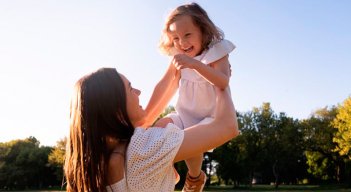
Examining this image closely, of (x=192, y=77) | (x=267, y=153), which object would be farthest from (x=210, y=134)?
(x=267, y=153)

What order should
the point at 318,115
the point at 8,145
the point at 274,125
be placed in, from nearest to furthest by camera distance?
the point at 274,125 → the point at 318,115 → the point at 8,145

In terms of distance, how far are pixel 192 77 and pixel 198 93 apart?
0.48 feet

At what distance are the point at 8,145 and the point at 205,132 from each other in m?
75.9

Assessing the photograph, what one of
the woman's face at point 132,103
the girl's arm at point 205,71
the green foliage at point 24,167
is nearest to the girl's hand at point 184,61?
the girl's arm at point 205,71

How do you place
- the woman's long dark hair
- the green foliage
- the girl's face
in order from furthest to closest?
the green foliage → the girl's face → the woman's long dark hair

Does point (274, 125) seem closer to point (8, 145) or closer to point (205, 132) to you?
point (8, 145)

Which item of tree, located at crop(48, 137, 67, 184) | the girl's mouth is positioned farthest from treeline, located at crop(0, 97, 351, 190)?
the girl's mouth

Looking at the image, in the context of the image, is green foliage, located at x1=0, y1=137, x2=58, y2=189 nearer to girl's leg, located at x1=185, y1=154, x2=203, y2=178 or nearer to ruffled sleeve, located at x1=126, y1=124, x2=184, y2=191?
girl's leg, located at x1=185, y1=154, x2=203, y2=178

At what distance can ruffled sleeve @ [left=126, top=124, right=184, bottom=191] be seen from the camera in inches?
85.7

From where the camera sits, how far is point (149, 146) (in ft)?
7.20

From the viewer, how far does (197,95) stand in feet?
10.0

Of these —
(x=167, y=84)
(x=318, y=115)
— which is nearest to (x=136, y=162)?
(x=167, y=84)

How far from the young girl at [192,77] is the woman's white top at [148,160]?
0.55 m

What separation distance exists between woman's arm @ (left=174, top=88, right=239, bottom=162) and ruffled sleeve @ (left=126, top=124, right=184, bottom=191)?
0.14 ft
